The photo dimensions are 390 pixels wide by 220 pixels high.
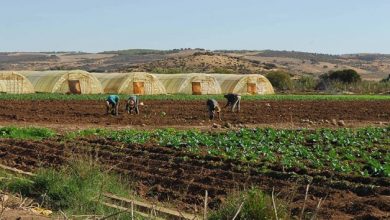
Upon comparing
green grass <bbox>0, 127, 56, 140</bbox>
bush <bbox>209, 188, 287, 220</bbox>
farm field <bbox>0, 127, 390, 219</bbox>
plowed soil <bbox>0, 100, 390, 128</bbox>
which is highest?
bush <bbox>209, 188, 287, 220</bbox>

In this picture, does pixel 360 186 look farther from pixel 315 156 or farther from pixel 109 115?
pixel 109 115

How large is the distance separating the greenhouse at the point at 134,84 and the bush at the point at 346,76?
30.1 metres

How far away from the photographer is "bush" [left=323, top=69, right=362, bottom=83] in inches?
2859

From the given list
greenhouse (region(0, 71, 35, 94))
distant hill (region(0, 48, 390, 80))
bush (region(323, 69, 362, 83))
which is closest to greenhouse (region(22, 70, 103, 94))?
greenhouse (region(0, 71, 35, 94))

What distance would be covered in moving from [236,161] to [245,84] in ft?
126

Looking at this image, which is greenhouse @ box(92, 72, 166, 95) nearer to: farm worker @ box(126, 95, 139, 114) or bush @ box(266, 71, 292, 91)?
farm worker @ box(126, 95, 139, 114)

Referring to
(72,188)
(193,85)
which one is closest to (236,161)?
(72,188)

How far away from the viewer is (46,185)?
9.95m

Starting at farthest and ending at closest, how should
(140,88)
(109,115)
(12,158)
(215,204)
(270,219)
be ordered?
1. (140,88)
2. (109,115)
3. (12,158)
4. (215,204)
5. (270,219)

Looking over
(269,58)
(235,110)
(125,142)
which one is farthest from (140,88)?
(269,58)

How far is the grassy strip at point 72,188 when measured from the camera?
8922 mm

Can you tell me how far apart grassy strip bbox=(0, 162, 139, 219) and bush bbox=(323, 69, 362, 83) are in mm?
64452

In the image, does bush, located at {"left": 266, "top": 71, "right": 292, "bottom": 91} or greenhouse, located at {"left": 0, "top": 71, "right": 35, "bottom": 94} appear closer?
greenhouse, located at {"left": 0, "top": 71, "right": 35, "bottom": 94}

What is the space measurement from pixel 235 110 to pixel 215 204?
20524 millimetres
